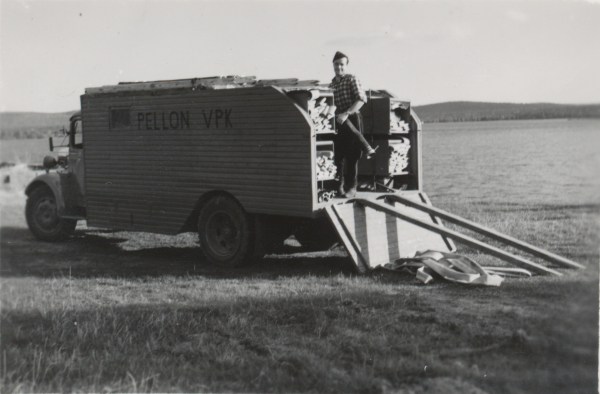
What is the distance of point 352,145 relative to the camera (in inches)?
383

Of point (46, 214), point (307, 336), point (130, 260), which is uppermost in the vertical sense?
point (46, 214)

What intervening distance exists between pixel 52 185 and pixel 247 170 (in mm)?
4797

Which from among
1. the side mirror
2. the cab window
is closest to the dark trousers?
the cab window

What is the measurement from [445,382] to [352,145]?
514cm

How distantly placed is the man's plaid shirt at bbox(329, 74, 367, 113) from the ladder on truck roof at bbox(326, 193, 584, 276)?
1.41 m

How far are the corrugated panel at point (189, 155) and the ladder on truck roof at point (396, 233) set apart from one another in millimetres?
737

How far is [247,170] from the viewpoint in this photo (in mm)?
9742

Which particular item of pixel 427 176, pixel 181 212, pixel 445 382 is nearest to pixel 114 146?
pixel 181 212

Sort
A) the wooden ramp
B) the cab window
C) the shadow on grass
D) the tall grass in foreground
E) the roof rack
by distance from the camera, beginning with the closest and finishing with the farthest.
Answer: the tall grass in foreground < the wooden ramp < the shadow on grass < the roof rack < the cab window

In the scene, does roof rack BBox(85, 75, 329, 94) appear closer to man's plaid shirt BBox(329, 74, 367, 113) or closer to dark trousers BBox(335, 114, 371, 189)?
man's plaid shirt BBox(329, 74, 367, 113)

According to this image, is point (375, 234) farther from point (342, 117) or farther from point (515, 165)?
point (515, 165)

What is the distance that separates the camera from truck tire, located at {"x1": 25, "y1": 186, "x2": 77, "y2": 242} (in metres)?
12.7

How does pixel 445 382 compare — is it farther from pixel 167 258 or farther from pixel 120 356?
pixel 167 258

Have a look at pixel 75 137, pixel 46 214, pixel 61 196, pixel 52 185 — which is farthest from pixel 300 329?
pixel 46 214
